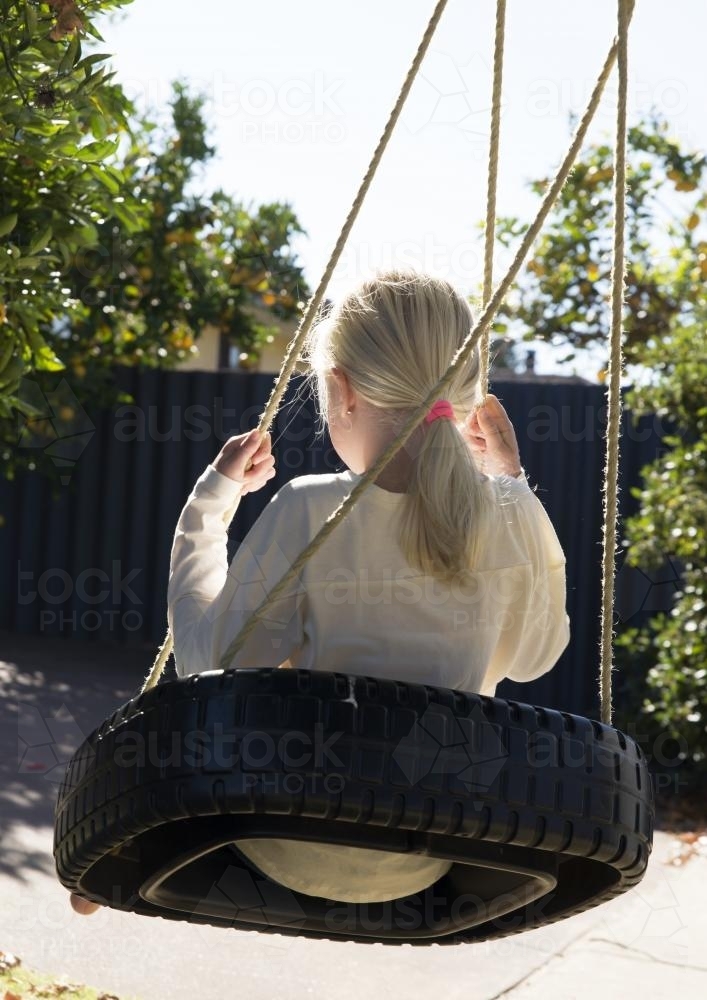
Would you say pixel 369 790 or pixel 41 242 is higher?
pixel 41 242

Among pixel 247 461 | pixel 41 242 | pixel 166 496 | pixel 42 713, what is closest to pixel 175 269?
pixel 166 496

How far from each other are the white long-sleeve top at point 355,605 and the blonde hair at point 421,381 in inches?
1.4

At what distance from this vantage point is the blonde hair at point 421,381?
1.71 metres

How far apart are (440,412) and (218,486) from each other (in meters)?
0.42

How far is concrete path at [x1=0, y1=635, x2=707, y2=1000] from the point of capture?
3.12 meters

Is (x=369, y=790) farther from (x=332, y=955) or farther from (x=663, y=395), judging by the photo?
(x=663, y=395)

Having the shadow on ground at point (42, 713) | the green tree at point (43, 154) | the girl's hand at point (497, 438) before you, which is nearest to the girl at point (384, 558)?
the girl's hand at point (497, 438)


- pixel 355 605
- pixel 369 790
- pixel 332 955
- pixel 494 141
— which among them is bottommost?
pixel 332 955

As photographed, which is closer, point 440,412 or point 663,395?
point 440,412

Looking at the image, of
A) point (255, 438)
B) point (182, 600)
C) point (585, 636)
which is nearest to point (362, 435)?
point (255, 438)

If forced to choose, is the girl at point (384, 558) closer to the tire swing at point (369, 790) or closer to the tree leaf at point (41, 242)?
the tire swing at point (369, 790)

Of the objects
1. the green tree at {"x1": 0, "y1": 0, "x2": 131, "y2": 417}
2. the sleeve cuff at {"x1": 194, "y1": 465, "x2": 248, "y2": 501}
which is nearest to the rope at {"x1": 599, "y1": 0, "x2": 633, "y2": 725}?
the sleeve cuff at {"x1": 194, "y1": 465, "x2": 248, "y2": 501}

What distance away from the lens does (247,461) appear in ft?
6.45

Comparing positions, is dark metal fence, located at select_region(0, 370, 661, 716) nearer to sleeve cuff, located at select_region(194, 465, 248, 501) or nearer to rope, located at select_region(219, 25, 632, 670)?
sleeve cuff, located at select_region(194, 465, 248, 501)
